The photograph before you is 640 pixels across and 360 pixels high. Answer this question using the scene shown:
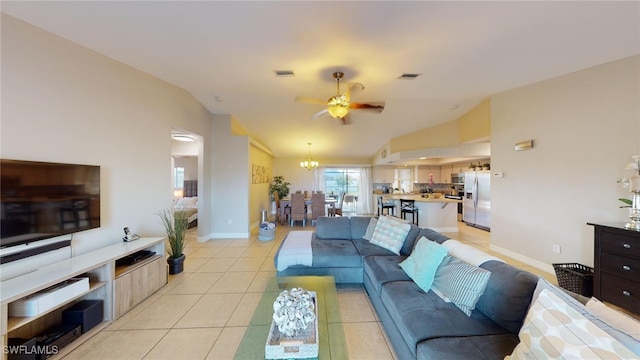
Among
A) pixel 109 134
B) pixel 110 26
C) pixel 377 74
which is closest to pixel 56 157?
pixel 109 134

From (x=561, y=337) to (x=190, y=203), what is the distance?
7.93m

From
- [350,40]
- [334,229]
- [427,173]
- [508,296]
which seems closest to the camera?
[508,296]

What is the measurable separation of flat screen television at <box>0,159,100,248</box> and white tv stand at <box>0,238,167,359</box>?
32 cm

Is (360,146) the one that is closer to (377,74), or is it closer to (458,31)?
(377,74)

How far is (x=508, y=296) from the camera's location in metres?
1.47

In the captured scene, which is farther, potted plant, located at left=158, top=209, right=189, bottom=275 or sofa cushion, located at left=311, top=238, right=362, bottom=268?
potted plant, located at left=158, top=209, right=189, bottom=275

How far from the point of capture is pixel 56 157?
2.24m

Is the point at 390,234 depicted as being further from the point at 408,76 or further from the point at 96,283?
the point at 96,283

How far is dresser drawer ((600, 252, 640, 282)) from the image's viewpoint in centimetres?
223

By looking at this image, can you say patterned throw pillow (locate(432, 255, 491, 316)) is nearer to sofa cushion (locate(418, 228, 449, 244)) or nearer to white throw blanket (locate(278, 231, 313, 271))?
sofa cushion (locate(418, 228, 449, 244))

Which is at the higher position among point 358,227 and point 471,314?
point 358,227

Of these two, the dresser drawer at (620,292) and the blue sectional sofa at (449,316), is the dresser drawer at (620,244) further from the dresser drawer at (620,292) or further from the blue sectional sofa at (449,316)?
the blue sectional sofa at (449,316)

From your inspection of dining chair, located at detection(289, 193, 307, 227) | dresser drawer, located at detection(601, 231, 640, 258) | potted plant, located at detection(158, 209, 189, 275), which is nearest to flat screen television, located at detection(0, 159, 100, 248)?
potted plant, located at detection(158, 209, 189, 275)

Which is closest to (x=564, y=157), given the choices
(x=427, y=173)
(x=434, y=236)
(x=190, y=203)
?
(x=434, y=236)
